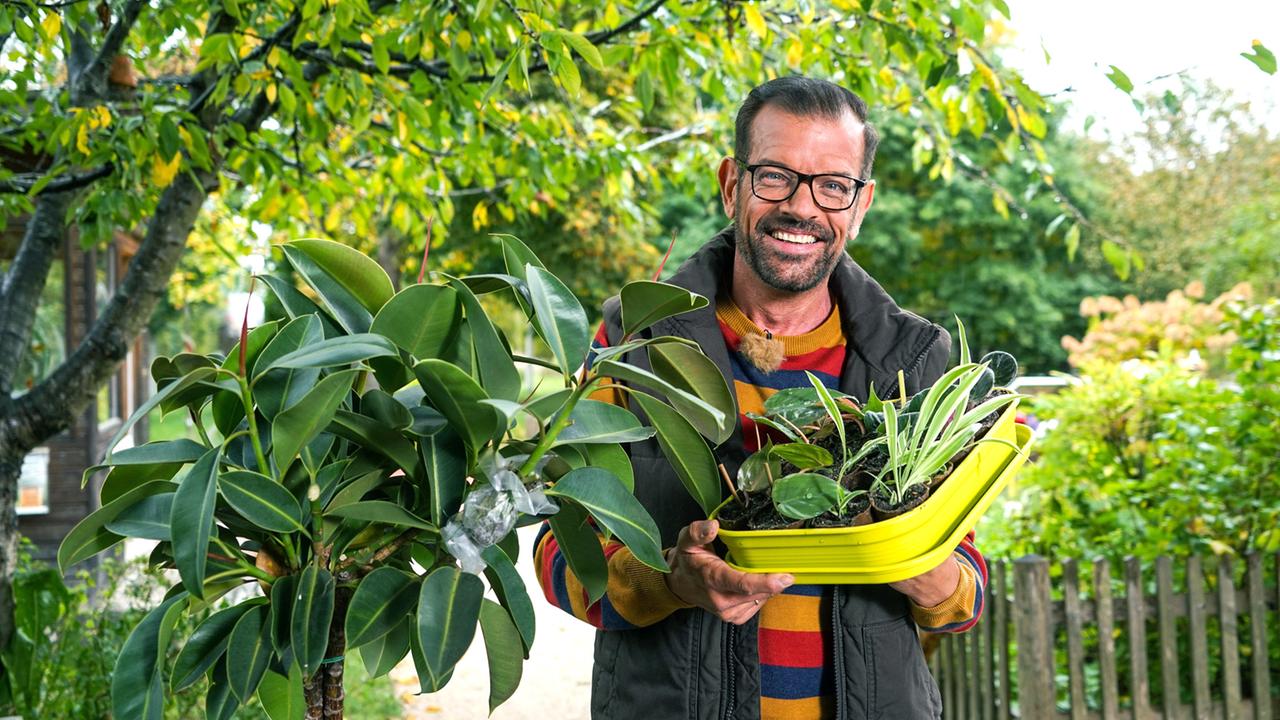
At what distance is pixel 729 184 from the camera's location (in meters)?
→ 1.95

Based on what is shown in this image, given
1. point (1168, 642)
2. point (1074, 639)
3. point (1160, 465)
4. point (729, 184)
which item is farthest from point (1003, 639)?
point (729, 184)

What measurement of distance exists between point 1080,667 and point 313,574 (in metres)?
3.24

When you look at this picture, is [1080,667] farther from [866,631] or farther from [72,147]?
[72,147]

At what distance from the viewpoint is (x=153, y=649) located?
3.51 ft

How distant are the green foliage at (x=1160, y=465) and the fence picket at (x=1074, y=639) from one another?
1.23ft

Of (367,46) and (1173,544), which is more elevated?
(367,46)

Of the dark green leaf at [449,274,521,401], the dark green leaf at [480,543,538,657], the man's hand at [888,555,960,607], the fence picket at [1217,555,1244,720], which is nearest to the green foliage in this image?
the fence picket at [1217,555,1244,720]

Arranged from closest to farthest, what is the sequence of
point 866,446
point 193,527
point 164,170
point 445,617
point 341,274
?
point 193,527 → point 445,617 → point 341,274 → point 866,446 → point 164,170

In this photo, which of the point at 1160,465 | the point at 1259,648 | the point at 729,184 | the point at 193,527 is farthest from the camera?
the point at 1160,465

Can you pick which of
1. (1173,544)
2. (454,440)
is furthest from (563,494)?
(1173,544)

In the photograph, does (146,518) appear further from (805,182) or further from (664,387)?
(805,182)

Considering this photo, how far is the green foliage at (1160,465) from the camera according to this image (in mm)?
3615

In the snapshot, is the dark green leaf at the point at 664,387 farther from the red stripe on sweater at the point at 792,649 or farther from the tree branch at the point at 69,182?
the tree branch at the point at 69,182

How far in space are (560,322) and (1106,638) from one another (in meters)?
3.12
